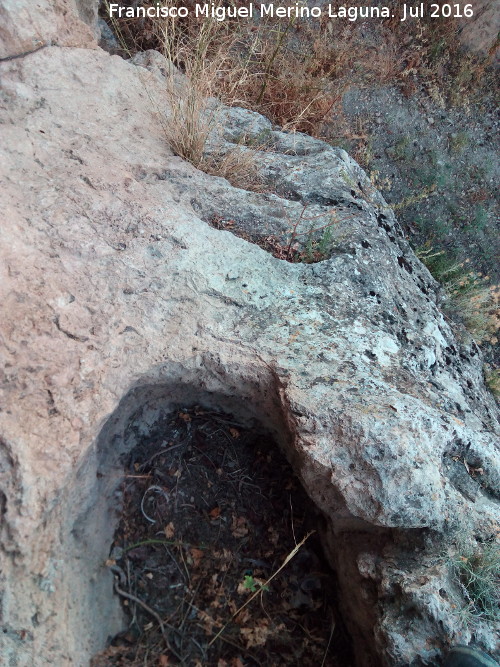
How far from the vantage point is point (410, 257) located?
2928mm

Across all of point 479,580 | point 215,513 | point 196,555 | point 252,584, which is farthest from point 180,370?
point 479,580

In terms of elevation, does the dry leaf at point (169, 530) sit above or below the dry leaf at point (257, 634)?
above

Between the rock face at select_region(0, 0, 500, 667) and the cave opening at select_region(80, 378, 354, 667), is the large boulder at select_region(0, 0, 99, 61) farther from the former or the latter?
the cave opening at select_region(80, 378, 354, 667)

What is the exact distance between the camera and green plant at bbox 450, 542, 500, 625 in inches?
64.0

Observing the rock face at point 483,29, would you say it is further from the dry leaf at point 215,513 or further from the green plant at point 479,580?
the dry leaf at point 215,513

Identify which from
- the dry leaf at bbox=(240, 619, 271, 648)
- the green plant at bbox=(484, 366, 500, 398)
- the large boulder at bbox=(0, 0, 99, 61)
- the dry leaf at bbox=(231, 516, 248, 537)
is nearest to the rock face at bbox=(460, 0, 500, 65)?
the green plant at bbox=(484, 366, 500, 398)

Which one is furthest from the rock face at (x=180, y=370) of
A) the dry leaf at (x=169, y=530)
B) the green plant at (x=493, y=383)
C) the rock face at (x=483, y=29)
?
the rock face at (x=483, y=29)

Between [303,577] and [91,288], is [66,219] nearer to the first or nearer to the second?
[91,288]

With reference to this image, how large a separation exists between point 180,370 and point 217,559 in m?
0.82

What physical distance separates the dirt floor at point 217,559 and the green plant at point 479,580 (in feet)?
1.81

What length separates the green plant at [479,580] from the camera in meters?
1.63

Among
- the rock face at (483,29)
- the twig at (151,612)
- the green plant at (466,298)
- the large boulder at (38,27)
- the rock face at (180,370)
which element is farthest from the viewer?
the rock face at (483,29)

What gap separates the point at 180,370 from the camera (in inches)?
76.2

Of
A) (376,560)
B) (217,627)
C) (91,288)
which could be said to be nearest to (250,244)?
(91,288)
